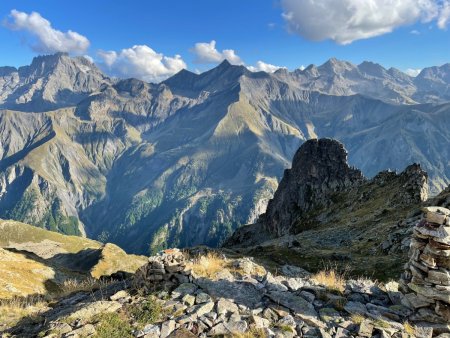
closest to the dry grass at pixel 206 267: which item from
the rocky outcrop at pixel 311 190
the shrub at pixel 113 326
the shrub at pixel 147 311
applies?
the shrub at pixel 147 311

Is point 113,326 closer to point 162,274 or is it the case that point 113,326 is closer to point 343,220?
point 162,274

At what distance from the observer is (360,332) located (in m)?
14.8

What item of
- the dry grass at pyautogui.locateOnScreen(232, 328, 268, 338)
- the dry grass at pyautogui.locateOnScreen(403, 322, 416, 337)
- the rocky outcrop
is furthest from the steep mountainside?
the dry grass at pyautogui.locateOnScreen(232, 328, 268, 338)

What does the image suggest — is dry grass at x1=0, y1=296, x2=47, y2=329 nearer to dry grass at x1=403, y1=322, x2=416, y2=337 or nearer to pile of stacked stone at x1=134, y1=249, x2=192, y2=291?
pile of stacked stone at x1=134, y1=249, x2=192, y2=291

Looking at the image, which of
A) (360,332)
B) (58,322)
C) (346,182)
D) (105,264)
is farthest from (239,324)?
(105,264)

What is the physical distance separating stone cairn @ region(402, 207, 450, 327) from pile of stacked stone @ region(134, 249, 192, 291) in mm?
10815

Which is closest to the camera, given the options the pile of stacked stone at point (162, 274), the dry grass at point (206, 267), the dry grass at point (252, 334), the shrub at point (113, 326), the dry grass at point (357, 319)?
the dry grass at point (252, 334)

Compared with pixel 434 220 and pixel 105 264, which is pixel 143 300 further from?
pixel 105 264

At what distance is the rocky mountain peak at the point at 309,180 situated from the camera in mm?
143250

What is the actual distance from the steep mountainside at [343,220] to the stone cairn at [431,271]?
1998cm

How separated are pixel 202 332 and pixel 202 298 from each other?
2.62 m

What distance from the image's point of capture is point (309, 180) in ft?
523

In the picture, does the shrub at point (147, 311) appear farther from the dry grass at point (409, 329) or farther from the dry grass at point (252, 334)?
the dry grass at point (409, 329)

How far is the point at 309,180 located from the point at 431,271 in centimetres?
14603
